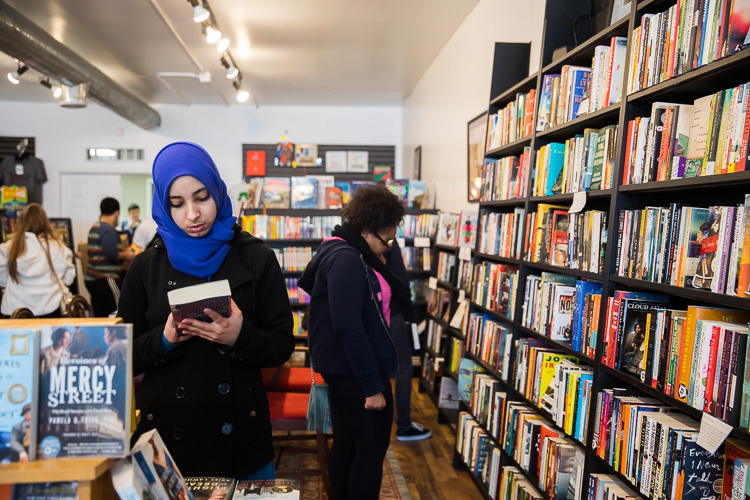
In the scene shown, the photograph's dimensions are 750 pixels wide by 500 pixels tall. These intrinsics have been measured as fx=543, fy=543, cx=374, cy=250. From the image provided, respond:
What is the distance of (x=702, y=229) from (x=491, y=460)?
6.13 feet

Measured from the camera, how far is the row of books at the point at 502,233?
276 cm

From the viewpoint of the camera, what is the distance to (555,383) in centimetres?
225

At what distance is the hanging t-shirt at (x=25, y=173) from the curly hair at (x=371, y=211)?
8.16 meters

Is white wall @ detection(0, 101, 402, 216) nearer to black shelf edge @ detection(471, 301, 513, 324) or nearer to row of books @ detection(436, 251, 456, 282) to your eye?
row of books @ detection(436, 251, 456, 282)

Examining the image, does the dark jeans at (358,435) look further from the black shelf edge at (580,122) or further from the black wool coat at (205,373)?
the black shelf edge at (580,122)

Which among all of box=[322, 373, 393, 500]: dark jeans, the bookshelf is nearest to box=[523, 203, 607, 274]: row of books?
the bookshelf

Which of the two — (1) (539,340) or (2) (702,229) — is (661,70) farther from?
(1) (539,340)

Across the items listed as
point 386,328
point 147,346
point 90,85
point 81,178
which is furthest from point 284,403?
point 81,178

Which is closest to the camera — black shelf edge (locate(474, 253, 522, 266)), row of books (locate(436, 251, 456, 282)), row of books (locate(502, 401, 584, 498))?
row of books (locate(502, 401, 584, 498))

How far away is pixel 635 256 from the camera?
173 centimetres

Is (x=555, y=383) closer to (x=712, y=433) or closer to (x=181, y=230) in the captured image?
(x=712, y=433)

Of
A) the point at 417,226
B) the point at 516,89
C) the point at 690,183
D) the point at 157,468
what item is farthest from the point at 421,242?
the point at 157,468

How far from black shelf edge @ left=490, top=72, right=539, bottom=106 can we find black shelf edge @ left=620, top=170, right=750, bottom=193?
1.06 m

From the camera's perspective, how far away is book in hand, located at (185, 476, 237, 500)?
115cm
